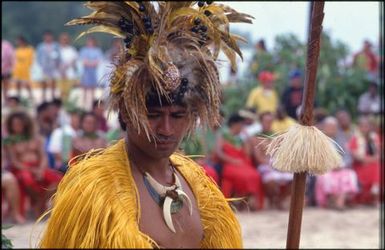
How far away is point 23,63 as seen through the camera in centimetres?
1559

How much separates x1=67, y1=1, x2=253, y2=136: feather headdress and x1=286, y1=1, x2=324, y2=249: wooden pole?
358 mm

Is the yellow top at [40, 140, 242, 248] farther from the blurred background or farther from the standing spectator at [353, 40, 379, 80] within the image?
the standing spectator at [353, 40, 379, 80]

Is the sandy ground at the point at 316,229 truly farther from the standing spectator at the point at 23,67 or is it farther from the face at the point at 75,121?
the standing spectator at the point at 23,67

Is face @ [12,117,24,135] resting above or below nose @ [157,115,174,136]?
below

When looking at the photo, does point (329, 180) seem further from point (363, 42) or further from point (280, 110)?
point (363, 42)

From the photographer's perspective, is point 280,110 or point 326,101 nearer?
point 280,110

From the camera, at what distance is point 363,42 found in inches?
616

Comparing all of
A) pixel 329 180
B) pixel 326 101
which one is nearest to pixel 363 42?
pixel 326 101

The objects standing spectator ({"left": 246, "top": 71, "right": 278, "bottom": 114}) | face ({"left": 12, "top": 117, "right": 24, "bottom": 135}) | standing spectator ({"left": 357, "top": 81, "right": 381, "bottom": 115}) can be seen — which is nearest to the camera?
face ({"left": 12, "top": 117, "right": 24, "bottom": 135})

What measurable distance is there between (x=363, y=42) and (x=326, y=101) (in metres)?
1.52

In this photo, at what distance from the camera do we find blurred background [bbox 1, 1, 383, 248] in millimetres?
9445

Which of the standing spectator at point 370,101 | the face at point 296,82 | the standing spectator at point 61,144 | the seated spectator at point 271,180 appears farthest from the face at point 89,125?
the standing spectator at point 370,101

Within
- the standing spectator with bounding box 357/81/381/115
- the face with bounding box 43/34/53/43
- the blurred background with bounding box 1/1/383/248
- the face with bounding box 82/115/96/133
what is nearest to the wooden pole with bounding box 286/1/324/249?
the blurred background with bounding box 1/1/383/248

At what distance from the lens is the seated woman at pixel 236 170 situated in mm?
10383
